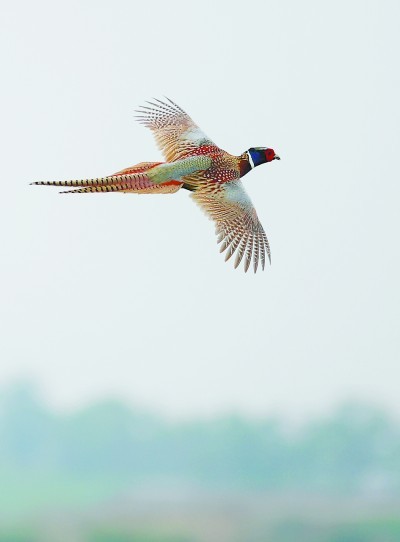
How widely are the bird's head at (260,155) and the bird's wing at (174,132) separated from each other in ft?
0.98

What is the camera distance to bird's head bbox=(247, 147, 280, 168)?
546cm

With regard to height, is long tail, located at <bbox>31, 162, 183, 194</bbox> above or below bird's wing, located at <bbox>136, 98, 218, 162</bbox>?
below

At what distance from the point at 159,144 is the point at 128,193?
4.68ft

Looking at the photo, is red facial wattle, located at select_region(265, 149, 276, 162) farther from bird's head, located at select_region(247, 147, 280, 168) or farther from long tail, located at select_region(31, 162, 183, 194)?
long tail, located at select_region(31, 162, 183, 194)

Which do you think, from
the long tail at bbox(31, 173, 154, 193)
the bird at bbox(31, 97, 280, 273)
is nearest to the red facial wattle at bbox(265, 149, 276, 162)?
the bird at bbox(31, 97, 280, 273)

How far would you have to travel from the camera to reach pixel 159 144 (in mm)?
6156

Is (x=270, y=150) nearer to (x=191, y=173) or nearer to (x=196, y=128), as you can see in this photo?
(x=191, y=173)

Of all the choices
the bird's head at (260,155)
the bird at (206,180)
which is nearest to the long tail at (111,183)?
the bird at (206,180)

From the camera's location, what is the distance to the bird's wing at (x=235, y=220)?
549 centimetres

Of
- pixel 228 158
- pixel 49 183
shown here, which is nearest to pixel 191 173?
pixel 228 158

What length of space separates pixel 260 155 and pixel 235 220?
0.47 metres

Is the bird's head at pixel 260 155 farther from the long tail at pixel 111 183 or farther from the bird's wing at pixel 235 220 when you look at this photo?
→ the long tail at pixel 111 183

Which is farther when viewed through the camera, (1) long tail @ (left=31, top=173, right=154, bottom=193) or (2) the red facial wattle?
(2) the red facial wattle

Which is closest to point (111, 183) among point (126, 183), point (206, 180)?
point (126, 183)
